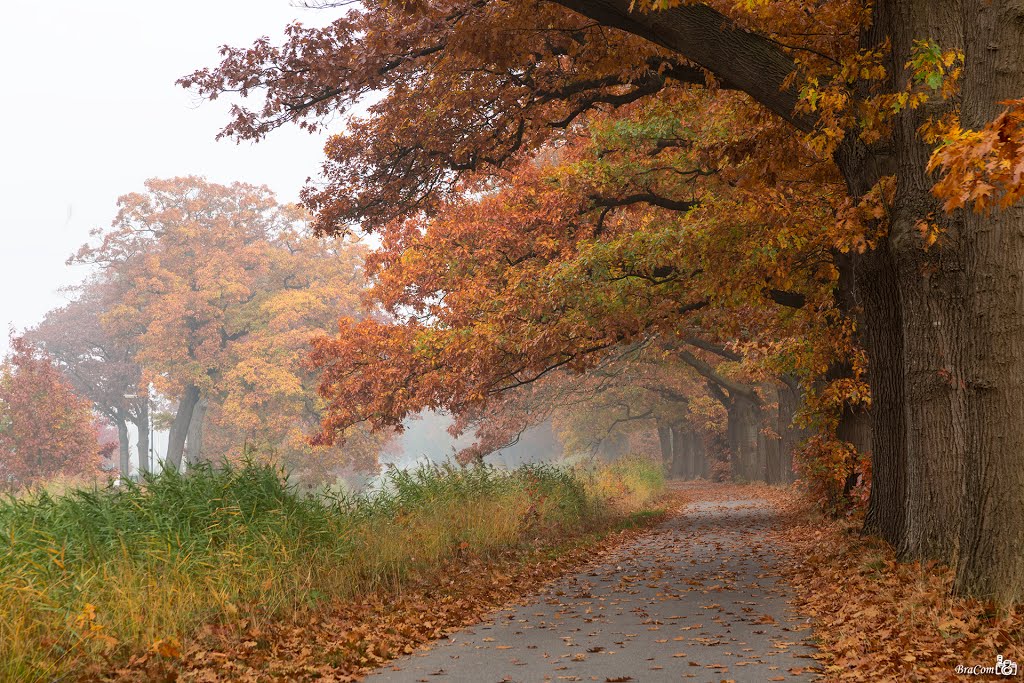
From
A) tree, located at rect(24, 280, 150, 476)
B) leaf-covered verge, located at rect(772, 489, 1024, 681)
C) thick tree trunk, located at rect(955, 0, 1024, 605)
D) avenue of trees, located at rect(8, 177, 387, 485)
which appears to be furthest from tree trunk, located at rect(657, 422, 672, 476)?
thick tree trunk, located at rect(955, 0, 1024, 605)

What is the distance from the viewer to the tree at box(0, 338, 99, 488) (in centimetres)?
3738

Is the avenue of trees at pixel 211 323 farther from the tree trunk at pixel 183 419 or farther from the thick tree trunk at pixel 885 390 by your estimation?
the thick tree trunk at pixel 885 390

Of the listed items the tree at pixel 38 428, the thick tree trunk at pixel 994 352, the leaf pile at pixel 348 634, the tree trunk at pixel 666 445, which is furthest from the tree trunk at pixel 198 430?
the thick tree trunk at pixel 994 352

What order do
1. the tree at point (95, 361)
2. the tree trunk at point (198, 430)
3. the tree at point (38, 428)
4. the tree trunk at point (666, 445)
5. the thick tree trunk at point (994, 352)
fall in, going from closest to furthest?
the thick tree trunk at point (994, 352), the tree at point (38, 428), the tree trunk at point (198, 430), the tree at point (95, 361), the tree trunk at point (666, 445)

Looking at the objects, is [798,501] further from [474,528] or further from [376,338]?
[474,528]

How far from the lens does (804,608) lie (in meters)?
9.88

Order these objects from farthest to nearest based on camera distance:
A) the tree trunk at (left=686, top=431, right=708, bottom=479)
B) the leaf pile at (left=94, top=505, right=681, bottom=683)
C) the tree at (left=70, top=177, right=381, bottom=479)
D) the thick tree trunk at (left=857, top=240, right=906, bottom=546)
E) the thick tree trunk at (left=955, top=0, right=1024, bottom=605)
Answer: the tree trunk at (left=686, top=431, right=708, bottom=479), the tree at (left=70, top=177, right=381, bottom=479), the thick tree trunk at (left=857, top=240, right=906, bottom=546), the thick tree trunk at (left=955, top=0, right=1024, bottom=605), the leaf pile at (left=94, top=505, right=681, bottom=683)

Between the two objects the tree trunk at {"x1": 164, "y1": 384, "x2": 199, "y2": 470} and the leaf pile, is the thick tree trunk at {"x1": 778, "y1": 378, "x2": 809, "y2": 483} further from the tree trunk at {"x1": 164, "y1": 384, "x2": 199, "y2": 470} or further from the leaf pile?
the tree trunk at {"x1": 164, "y1": 384, "x2": 199, "y2": 470}

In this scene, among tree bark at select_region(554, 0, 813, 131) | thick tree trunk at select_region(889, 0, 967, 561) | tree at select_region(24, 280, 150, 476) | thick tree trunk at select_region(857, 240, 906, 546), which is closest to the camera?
thick tree trunk at select_region(889, 0, 967, 561)

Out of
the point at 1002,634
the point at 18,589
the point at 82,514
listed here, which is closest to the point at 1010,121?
the point at 1002,634

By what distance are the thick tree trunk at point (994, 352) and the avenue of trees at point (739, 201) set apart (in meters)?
0.02

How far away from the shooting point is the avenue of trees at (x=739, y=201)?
842cm

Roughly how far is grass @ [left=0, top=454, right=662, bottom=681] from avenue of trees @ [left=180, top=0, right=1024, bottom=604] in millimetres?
5277

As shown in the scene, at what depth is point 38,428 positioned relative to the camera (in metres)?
37.6
